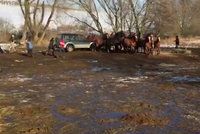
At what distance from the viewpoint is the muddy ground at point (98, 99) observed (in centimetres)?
1270

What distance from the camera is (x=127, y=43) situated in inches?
1679

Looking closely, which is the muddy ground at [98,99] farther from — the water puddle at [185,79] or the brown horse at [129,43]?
the brown horse at [129,43]

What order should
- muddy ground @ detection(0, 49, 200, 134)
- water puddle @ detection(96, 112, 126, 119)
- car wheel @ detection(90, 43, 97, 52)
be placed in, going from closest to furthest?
1. muddy ground @ detection(0, 49, 200, 134)
2. water puddle @ detection(96, 112, 126, 119)
3. car wheel @ detection(90, 43, 97, 52)

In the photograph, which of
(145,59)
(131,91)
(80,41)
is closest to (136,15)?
(80,41)

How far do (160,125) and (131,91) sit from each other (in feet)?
21.6

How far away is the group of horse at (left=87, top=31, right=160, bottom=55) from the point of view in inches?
1590

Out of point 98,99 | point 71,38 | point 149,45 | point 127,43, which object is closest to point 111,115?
point 98,99

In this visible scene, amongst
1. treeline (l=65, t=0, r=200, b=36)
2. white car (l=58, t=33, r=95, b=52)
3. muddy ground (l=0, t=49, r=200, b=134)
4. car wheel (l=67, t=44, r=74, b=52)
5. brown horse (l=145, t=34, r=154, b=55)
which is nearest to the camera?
muddy ground (l=0, t=49, r=200, b=134)

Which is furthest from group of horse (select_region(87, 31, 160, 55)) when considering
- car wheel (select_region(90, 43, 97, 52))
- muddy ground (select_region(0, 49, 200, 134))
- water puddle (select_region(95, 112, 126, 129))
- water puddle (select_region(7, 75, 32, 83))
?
water puddle (select_region(95, 112, 126, 129))

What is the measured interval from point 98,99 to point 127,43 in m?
25.7

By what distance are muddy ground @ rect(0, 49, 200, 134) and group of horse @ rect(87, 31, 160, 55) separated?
835 cm

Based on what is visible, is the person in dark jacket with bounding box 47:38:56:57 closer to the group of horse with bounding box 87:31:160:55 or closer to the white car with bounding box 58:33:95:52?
the white car with bounding box 58:33:95:52

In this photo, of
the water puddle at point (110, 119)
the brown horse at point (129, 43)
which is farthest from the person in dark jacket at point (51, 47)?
the water puddle at point (110, 119)

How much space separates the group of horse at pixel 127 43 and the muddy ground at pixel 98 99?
835 cm
